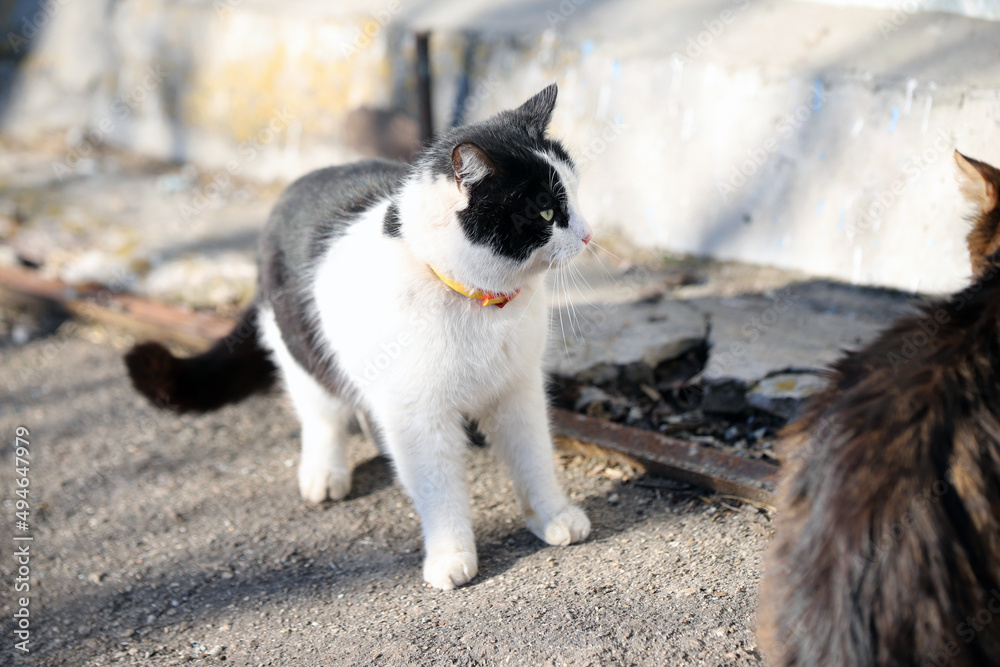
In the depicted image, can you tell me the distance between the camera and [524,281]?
2053 millimetres

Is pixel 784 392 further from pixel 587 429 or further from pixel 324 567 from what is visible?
pixel 324 567

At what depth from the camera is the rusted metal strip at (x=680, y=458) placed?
2.25m

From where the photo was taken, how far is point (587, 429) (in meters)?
2.59

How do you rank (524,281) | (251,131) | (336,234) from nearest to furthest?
(524,281)
(336,234)
(251,131)

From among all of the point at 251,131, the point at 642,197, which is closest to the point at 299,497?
the point at 642,197

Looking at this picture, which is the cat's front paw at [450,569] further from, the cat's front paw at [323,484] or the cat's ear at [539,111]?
the cat's ear at [539,111]

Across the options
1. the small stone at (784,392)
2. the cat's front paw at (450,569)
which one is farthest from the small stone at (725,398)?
the cat's front paw at (450,569)

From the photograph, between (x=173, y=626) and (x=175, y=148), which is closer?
(x=173, y=626)

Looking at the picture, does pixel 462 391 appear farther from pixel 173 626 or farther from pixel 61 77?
pixel 61 77

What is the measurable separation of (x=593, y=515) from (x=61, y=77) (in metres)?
4.84

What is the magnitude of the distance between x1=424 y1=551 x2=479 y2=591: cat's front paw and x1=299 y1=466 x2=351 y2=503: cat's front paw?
1.83 feet

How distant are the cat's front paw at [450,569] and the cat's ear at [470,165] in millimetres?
944

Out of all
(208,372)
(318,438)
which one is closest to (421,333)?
(318,438)

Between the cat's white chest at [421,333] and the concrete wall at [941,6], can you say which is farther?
the concrete wall at [941,6]
